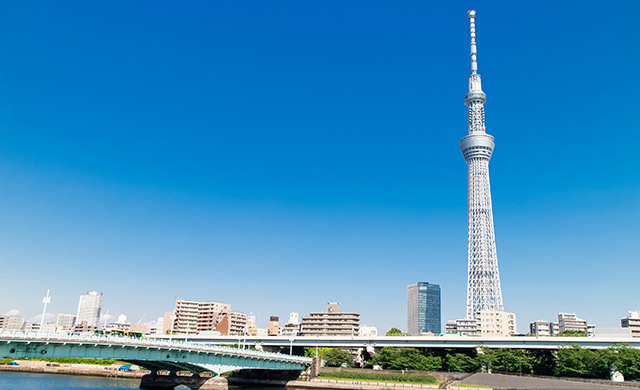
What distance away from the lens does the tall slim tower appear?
143125 mm

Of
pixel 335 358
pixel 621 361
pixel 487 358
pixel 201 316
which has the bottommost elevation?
pixel 335 358

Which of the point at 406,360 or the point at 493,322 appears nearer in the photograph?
the point at 406,360

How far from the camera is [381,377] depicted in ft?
249

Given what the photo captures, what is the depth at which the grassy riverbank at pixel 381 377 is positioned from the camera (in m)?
73.8

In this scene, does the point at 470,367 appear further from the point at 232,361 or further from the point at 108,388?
the point at 108,388

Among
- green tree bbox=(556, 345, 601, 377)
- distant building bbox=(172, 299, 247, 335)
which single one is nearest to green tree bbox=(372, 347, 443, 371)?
green tree bbox=(556, 345, 601, 377)

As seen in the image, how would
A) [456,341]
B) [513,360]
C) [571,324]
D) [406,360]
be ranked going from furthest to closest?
[571,324]
[456,341]
[406,360]
[513,360]

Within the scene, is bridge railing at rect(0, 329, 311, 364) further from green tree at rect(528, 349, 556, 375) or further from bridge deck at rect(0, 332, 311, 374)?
green tree at rect(528, 349, 556, 375)

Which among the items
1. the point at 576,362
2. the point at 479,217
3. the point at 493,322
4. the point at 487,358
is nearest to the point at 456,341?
the point at 487,358

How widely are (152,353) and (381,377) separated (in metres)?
35.4

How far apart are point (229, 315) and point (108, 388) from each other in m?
104

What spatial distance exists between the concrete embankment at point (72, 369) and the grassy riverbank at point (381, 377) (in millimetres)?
32320

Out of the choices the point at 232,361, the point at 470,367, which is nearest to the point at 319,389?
the point at 232,361

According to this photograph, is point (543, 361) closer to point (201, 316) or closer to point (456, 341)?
point (456, 341)
